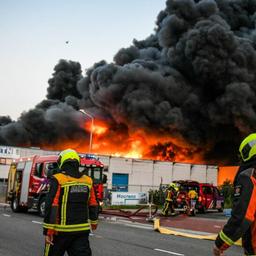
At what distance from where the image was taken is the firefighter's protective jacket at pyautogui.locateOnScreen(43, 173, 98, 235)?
4.40 meters

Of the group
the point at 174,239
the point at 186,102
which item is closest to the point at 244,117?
the point at 186,102

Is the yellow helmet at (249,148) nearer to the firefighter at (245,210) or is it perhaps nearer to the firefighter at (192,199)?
the firefighter at (245,210)

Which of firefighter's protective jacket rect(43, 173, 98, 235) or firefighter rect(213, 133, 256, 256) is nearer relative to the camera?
firefighter rect(213, 133, 256, 256)

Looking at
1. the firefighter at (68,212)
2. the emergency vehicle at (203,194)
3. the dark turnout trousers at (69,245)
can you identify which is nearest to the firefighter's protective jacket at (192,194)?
the emergency vehicle at (203,194)

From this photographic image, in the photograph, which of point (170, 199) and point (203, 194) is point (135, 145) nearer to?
point (203, 194)

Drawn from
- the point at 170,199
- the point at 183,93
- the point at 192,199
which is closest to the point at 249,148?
the point at 170,199

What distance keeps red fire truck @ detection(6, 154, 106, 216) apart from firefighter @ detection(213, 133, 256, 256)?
1275 centimetres

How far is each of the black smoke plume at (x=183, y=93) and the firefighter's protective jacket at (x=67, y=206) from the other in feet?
131

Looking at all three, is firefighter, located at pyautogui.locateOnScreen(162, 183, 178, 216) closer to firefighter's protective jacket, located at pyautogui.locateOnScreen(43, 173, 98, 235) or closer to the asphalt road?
the asphalt road

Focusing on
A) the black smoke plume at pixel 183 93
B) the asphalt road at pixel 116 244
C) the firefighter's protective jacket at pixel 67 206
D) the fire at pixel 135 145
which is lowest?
the asphalt road at pixel 116 244

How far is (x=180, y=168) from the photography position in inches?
1548

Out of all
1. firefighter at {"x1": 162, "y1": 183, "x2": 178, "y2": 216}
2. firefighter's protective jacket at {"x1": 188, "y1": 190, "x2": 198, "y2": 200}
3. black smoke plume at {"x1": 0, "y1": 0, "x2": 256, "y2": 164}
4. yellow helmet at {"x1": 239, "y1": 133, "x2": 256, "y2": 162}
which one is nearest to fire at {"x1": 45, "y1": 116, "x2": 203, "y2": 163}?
black smoke plume at {"x1": 0, "y1": 0, "x2": 256, "y2": 164}

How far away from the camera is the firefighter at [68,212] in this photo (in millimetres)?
4395

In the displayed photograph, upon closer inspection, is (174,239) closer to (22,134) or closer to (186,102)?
(186,102)
